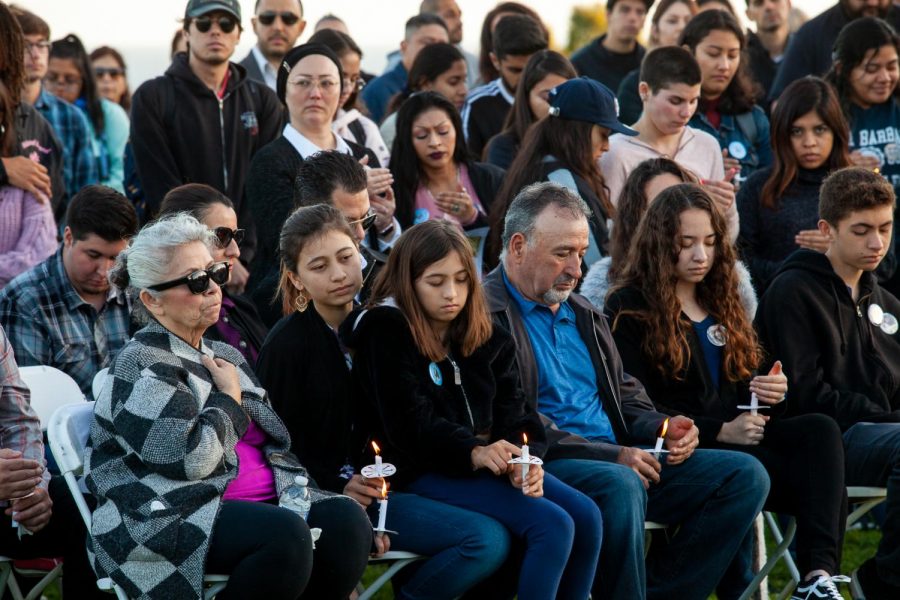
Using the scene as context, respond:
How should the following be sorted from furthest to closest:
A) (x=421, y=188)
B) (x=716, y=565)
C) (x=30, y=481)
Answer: (x=421, y=188), (x=716, y=565), (x=30, y=481)

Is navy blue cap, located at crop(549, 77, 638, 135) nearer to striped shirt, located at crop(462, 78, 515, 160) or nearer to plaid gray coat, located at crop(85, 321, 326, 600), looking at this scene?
striped shirt, located at crop(462, 78, 515, 160)

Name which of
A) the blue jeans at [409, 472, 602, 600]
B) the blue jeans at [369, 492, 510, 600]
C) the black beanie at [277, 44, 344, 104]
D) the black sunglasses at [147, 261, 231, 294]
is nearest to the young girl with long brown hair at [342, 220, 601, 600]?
the blue jeans at [409, 472, 602, 600]

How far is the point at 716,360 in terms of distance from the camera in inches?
210

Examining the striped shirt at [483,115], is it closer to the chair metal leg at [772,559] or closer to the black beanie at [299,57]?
the black beanie at [299,57]

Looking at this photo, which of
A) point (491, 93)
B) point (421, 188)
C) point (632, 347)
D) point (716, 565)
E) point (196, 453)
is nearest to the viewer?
point (196, 453)

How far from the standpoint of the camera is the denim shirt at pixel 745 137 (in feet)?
24.4

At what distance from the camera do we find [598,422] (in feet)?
16.5

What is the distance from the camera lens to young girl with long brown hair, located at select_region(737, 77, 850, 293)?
22.1ft

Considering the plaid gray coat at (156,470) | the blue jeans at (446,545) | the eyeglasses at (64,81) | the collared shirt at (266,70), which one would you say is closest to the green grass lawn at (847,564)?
the blue jeans at (446,545)

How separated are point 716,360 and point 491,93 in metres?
3.11

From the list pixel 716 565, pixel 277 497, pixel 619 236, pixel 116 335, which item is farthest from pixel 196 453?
pixel 619 236

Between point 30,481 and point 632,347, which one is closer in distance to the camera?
point 30,481

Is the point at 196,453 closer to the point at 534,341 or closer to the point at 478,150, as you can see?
the point at 534,341

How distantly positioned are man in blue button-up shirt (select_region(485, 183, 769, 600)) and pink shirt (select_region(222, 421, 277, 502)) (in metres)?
1.03
